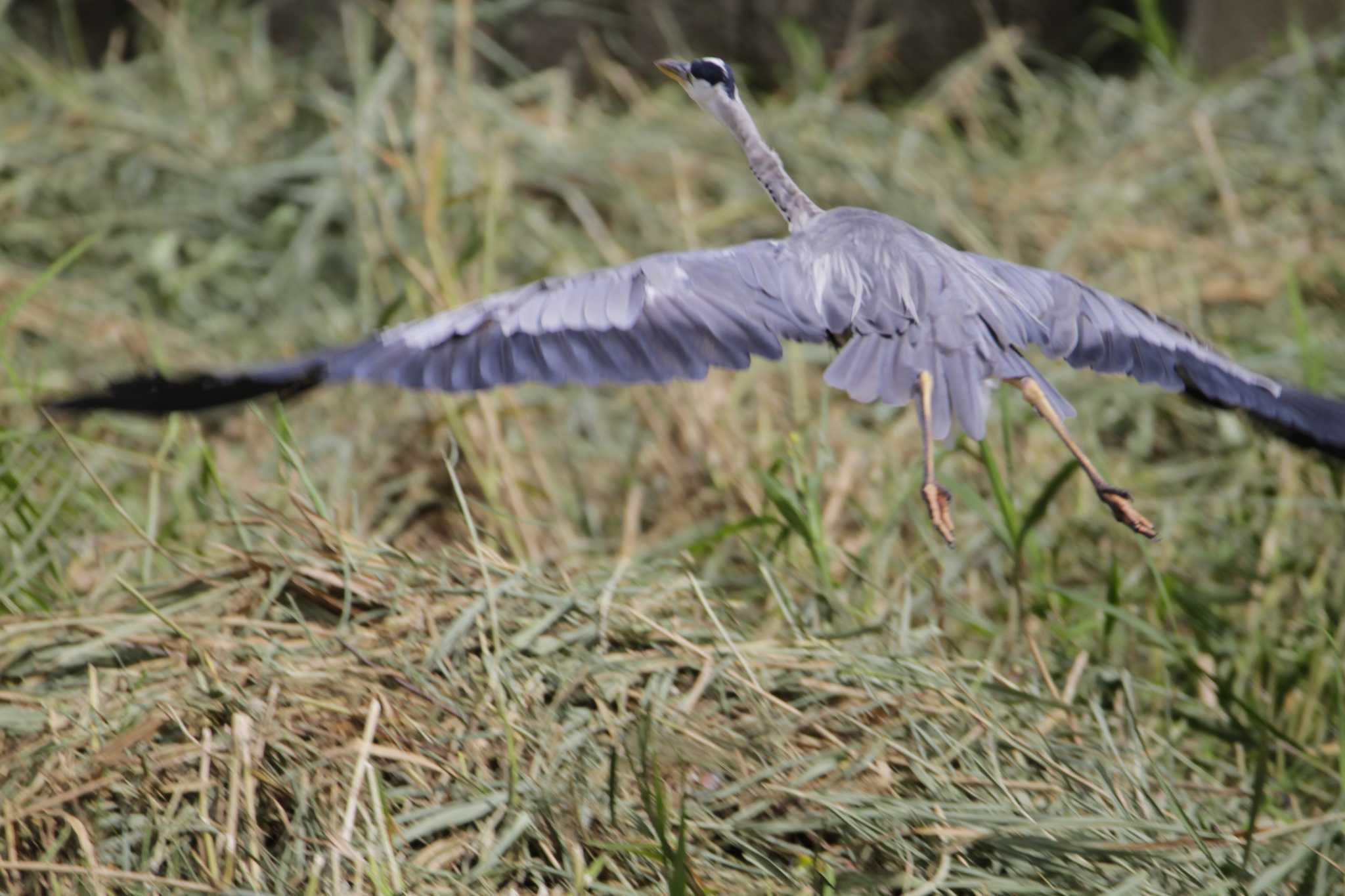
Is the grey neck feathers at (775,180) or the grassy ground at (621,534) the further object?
the grey neck feathers at (775,180)

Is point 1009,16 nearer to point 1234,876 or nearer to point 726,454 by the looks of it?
point 726,454

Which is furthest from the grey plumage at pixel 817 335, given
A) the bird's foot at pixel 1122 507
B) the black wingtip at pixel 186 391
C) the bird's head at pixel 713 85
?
the bird's head at pixel 713 85

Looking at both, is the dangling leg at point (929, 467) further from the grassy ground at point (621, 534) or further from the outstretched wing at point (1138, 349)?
the grassy ground at point (621, 534)

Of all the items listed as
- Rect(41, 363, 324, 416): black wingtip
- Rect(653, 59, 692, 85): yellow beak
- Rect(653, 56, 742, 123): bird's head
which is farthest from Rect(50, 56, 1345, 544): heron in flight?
Rect(653, 59, 692, 85): yellow beak

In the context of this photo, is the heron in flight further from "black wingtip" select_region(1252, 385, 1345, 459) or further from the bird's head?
the bird's head

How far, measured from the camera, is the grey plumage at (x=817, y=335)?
1930 mm

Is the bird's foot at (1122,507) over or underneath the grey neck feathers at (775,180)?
underneath

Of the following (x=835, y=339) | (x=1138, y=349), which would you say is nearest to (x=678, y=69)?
(x=835, y=339)

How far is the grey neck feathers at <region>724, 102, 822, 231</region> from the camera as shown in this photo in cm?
229

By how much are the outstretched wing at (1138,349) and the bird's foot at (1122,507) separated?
6.8 inches

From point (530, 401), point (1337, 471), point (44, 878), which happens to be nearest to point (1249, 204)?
point (1337, 471)

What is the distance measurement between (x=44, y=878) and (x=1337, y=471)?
6.82 feet

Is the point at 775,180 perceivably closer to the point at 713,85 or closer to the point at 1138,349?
the point at 713,85

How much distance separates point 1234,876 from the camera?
6.41 feet
